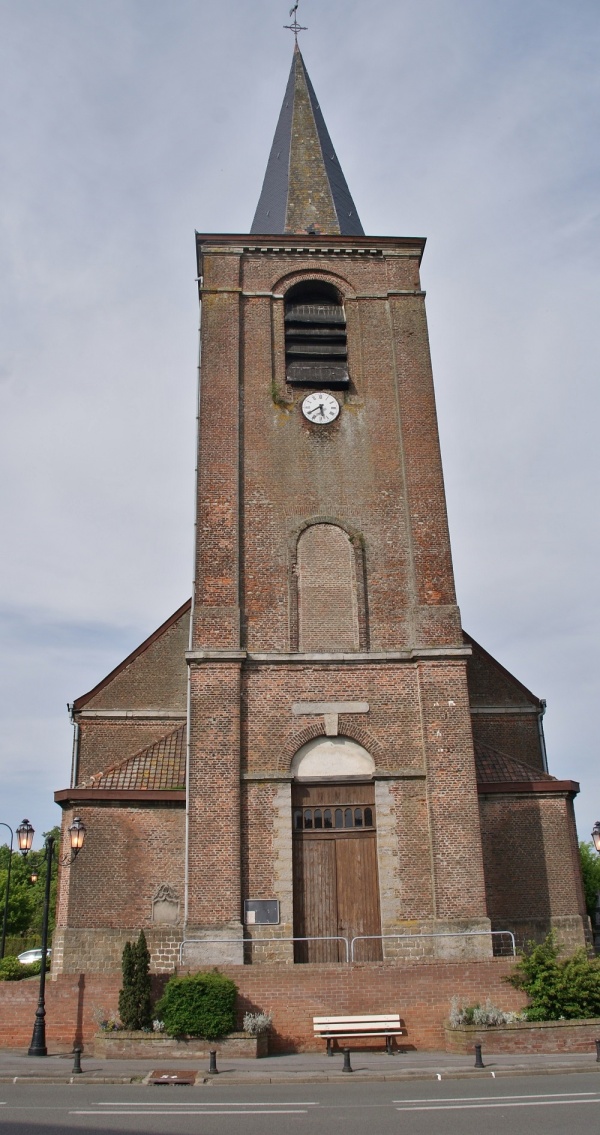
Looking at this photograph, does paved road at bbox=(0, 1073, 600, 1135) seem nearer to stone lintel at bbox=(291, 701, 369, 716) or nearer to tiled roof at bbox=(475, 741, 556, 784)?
stone lintel at bbox=(291, 701, 369, 716)

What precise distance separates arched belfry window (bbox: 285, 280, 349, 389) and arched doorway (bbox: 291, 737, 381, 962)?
8.80 m

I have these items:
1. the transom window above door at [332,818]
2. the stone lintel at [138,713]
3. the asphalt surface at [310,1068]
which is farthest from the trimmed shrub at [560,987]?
the stone lintel at [138,713]

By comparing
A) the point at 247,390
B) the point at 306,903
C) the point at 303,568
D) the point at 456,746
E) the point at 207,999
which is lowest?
the point at 207,999

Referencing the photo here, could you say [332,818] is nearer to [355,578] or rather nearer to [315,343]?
[355,578]

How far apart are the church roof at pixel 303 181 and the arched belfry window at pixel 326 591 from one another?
9.45 metres

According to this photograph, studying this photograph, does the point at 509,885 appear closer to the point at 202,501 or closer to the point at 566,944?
the point at 566,944

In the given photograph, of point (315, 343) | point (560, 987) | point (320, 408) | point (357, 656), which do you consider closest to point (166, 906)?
point (357, 656)

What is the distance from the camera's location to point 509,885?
816 inches

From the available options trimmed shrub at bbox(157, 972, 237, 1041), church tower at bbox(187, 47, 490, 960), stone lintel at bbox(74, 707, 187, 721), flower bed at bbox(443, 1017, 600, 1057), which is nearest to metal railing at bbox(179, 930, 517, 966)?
church tower at bbox(187, 47, 490, 960)

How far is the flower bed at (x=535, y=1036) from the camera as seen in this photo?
1481 cm

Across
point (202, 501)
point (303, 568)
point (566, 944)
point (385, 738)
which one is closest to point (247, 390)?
point (202, 501)

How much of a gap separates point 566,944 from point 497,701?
6.89 meters

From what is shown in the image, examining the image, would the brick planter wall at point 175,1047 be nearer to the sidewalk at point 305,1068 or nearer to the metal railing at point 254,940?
the sidewalk at point 305,1068

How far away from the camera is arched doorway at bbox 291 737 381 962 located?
1825cm
